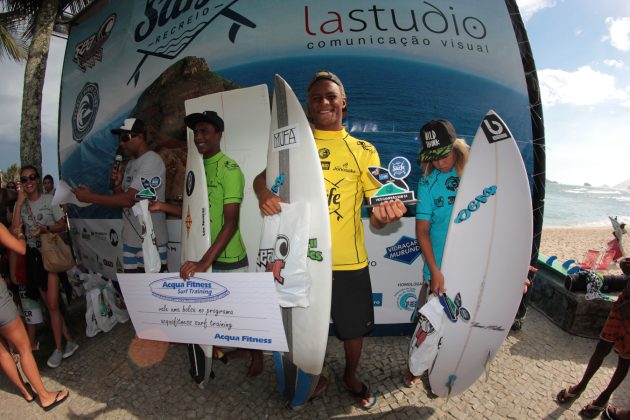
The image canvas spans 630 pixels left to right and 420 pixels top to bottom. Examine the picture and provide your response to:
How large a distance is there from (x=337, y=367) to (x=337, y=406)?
463 mm

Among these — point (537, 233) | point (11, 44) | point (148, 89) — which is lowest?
point (537, 233)

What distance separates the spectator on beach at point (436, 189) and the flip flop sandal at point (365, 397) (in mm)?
424

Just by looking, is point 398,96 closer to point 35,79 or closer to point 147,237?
point 147,237

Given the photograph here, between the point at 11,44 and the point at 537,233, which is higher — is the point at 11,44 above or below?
above

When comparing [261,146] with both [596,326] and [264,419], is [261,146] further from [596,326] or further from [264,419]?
[596,326]

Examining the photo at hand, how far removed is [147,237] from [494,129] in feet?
9.03

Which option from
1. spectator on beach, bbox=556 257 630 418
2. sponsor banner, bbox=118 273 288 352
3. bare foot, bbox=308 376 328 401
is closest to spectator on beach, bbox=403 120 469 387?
bare foot, bbox=308 376 328 401

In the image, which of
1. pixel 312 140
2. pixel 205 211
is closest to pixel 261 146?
pixel 205 211

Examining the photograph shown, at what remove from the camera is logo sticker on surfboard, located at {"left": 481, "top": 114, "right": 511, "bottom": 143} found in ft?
6.98

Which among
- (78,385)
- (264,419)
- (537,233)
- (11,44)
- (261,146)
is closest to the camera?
(264,419)

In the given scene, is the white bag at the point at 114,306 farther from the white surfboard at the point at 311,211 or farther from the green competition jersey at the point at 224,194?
the white surfboard at the point at 311,211

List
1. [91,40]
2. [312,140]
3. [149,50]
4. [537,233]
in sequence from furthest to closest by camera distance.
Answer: [91,40]
[149,50]
[537,233]
[312,140]

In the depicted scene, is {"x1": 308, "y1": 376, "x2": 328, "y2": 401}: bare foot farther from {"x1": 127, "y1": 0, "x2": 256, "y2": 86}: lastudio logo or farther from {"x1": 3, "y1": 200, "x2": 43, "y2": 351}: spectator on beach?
Answer: {"x1": 127, "y1": 0, "x2": 256, "y2": 86}: lastudio logo

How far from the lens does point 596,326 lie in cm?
323
